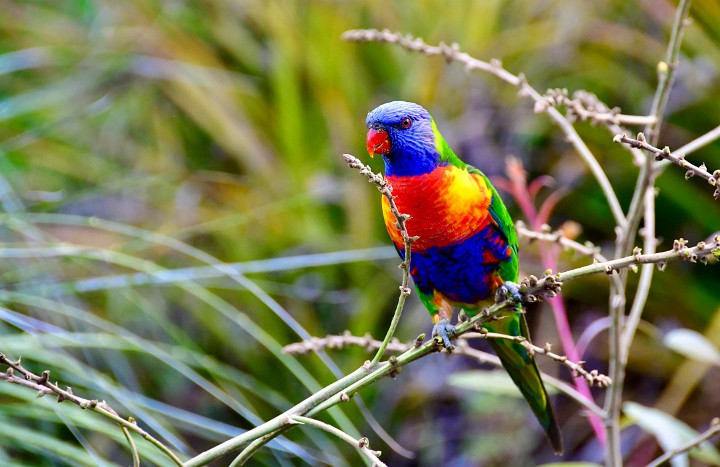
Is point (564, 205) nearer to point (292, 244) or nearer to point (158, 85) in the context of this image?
point (292, 244)

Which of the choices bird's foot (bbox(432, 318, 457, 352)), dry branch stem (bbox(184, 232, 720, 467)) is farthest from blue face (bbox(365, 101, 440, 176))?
dry branch stem (bbox(184, 232, 720, 467))

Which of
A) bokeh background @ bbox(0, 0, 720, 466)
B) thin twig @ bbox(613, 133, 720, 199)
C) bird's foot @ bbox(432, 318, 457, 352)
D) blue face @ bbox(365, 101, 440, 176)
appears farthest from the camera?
bokeh background @ bbox(0, 0, 720, 466)

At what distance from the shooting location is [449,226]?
145cm

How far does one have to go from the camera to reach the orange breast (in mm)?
1421

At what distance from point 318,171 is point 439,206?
1725 mm

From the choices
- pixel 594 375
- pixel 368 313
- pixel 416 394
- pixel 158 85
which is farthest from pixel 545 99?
pixel 158 85

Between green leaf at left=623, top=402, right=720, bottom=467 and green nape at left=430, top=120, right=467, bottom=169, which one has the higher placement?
green nape at left=430, top=120, right=467, bottom=169

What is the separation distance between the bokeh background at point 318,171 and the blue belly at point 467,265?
0.41 m

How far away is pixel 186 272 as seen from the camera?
181cm

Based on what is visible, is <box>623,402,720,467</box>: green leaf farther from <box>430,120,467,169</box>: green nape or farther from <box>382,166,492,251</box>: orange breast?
<box>430,120,467,169</box>: green nape

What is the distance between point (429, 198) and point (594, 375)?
0.51 meters

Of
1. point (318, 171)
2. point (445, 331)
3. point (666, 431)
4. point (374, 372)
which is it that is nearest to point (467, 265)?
point (445, 331)

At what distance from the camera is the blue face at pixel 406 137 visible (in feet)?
4.64

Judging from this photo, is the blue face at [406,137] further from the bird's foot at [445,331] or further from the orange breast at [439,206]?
the bird's foot at [445,331]
